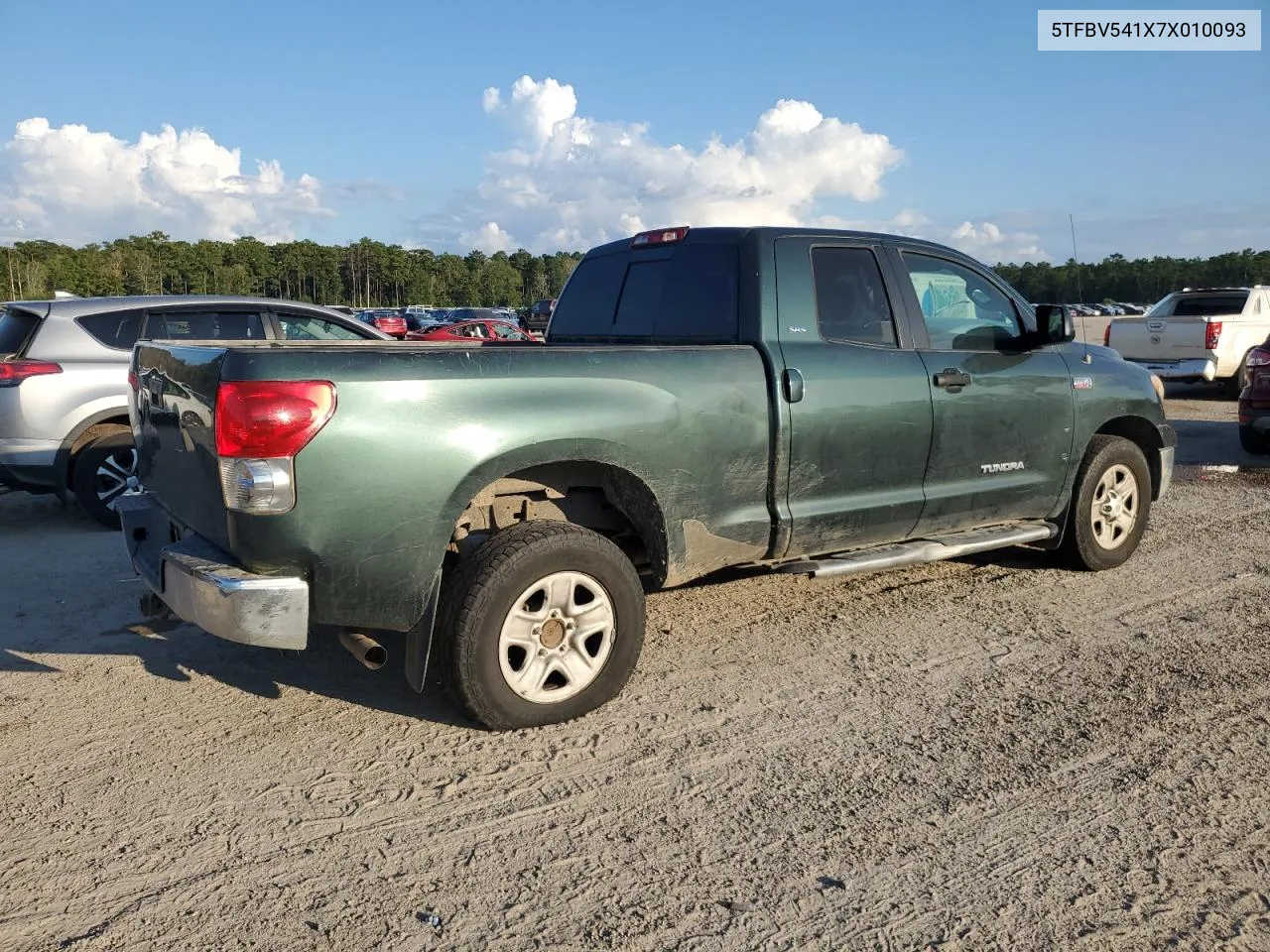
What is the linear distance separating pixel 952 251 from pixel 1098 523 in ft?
6.09

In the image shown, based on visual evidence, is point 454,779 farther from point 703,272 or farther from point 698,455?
point 703,272

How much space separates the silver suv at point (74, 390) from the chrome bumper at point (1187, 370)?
1232 centimetres

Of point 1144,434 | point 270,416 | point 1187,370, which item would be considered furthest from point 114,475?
point 1187,370

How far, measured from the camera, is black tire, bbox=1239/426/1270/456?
33.9ft

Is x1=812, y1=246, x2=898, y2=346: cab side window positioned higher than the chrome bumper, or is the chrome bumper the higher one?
x1=812, y1=246, x2=898, y2=346: cab side window

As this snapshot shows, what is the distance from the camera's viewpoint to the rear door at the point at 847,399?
4.39 m

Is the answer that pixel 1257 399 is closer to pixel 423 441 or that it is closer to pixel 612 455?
pixel 612 455

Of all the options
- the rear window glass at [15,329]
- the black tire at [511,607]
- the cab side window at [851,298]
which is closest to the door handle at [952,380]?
the cab side window at [851,298]

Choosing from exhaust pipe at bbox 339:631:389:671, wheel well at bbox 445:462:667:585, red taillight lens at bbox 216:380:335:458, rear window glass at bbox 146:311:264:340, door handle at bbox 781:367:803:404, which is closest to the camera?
red taillight lens at bbox 216:380:335:458

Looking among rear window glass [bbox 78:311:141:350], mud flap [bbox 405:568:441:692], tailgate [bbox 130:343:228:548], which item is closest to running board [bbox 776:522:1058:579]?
mud flap [bbox 405:568:441:692]

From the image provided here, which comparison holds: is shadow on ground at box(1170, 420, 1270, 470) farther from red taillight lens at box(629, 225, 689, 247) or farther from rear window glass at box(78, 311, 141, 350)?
rear window glass at box(78, 311, 141, 350)

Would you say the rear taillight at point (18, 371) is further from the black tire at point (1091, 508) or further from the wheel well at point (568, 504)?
the black tire at point (1091, 508)

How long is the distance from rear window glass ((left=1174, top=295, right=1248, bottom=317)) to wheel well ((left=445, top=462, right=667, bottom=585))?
45.7ft

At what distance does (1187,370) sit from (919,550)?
1210cm
